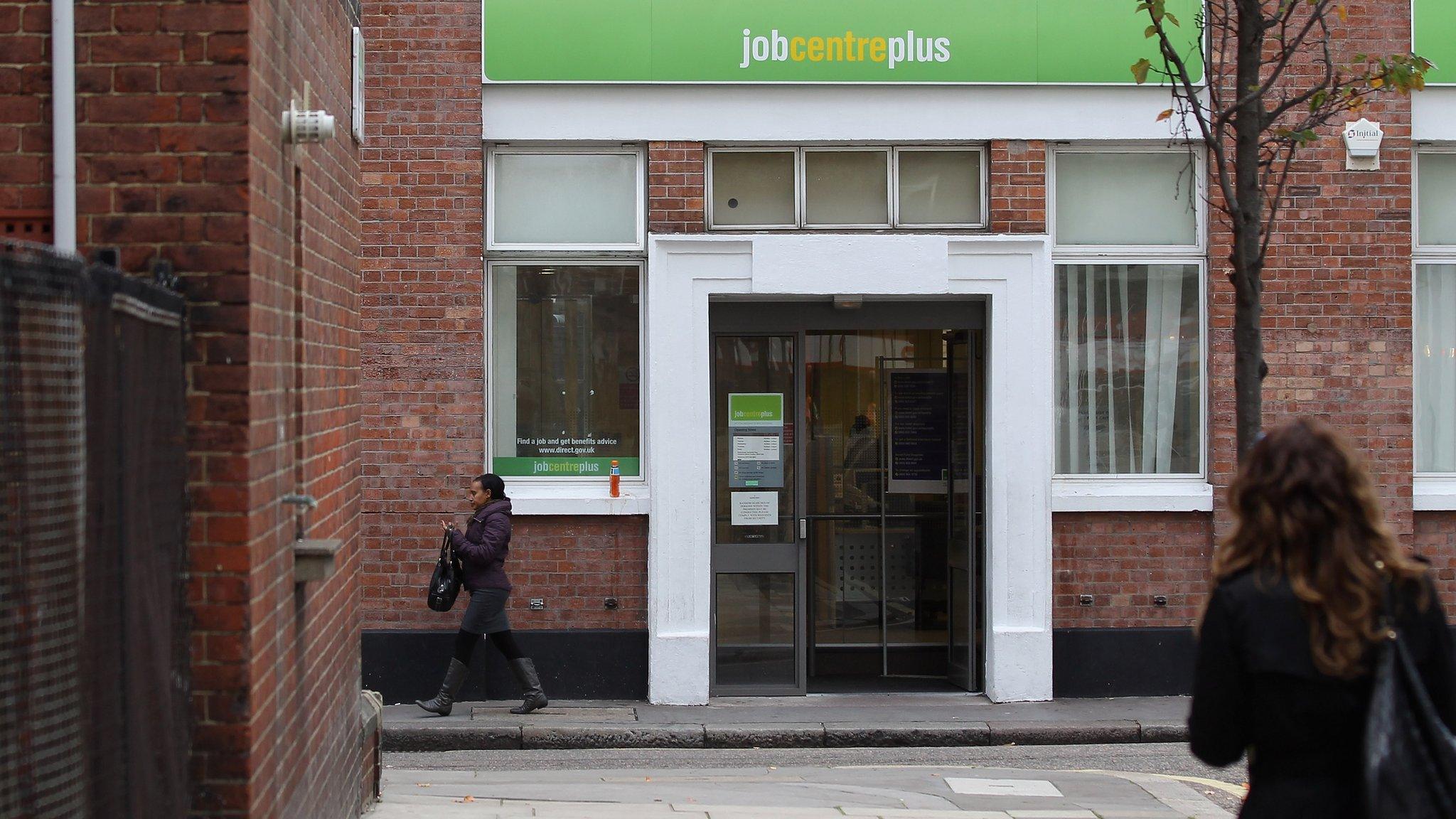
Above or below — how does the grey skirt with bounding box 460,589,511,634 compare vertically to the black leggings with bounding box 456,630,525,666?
above

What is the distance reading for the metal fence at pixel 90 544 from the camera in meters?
3.13

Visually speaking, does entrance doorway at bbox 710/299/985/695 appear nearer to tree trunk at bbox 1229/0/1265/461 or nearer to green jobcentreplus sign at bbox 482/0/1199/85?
green jobcentreplus sign at bbox 482/0/1199/85

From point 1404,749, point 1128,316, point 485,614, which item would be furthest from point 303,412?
point 1128,316

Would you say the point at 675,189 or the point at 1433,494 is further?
the point at 1433,494

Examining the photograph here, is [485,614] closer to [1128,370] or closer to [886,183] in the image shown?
[886,183]

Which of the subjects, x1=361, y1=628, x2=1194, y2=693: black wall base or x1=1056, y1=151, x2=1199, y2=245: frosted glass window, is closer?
x1=361, y1=628, x2=1194, y2=693: black wall base

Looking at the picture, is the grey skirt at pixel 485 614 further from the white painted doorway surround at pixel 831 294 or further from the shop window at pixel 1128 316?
the shop window at pixel 1128 316

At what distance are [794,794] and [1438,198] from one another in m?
7.54

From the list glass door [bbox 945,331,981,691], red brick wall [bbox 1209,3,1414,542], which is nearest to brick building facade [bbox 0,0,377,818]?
glass door [bbox 945,331,981,691]

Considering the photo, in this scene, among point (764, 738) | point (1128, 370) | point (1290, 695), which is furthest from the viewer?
point (1128, 370)

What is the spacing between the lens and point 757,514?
1130 cm

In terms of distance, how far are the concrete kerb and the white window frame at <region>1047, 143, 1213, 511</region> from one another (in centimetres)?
196

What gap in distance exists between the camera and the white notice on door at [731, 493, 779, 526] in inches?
445

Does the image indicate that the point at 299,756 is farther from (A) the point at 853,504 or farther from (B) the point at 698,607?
(A) the point at 853,504
